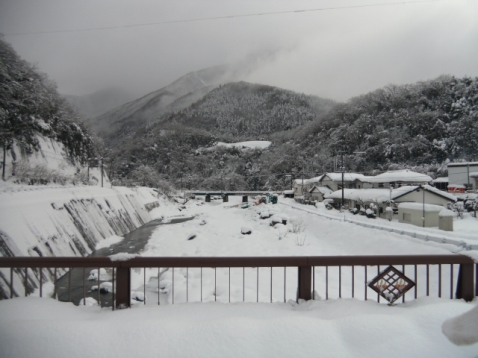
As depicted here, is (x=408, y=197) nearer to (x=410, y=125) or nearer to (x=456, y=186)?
(x=456, y=186)

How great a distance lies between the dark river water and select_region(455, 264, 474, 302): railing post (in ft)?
11.6

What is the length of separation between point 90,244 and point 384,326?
758 cm

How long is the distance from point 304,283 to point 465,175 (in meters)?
6.60

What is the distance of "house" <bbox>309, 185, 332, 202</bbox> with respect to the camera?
18.8 meters

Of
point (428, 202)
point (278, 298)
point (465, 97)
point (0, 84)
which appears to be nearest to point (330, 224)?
point (428, 202)

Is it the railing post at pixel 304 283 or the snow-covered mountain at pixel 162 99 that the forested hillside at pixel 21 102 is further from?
the railing post at pixel 304 283

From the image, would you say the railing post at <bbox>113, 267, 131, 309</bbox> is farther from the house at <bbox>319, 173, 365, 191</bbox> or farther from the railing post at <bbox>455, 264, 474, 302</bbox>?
the house at <bbox>319, 173, 365, 191</bbox>

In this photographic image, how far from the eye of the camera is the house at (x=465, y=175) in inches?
215

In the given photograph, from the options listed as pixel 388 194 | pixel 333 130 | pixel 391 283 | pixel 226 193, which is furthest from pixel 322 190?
pixel 391 283

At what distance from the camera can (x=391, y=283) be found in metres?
2.31

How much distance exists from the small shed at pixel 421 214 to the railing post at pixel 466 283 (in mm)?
3346

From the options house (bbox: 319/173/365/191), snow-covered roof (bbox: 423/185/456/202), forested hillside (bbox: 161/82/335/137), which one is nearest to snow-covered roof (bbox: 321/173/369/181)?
house (bbox: 319/173/365/191)

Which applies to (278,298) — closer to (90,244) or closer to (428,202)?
(428,202)

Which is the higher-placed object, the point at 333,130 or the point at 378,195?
the point at 333,130
